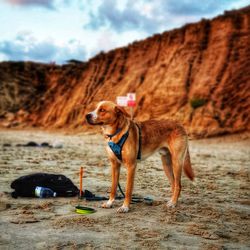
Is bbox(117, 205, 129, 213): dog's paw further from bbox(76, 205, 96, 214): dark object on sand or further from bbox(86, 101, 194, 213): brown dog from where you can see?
bbox(76, 205, 96, 214): dark object on sand

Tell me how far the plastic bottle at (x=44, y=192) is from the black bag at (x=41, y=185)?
9 cm

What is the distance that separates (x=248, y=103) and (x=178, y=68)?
7712 mm

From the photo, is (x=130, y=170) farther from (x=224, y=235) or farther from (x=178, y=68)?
(x=178, y=68)

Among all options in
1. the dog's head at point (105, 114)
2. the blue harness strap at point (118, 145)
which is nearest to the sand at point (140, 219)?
the blue harness strap at point (118, 145)

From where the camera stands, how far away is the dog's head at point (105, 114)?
671 centimetres

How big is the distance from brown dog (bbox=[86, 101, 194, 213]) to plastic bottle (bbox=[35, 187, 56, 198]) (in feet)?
4.04

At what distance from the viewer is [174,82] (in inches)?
1282

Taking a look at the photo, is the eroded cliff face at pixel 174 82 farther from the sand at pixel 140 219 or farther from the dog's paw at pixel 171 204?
the dog's paw at pixel 171 204

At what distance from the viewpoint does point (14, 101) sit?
52.0 m

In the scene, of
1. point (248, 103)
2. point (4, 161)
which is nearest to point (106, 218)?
point (4, 161)

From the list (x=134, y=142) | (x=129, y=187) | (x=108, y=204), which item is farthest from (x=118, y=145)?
(x=108, y=204)

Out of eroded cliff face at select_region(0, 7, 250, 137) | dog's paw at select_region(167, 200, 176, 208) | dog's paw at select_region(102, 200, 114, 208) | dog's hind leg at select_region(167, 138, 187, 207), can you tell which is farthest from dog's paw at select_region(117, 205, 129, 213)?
eroded cliff face at select_region(0, 7, 250, 137)

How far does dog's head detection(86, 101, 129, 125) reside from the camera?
6.71 m

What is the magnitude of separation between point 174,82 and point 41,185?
84.7ft
